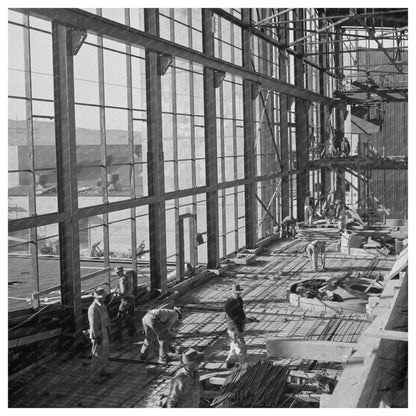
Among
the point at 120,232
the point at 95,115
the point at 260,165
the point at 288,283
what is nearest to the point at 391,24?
the point at 260,165

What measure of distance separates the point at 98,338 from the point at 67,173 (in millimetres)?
3415

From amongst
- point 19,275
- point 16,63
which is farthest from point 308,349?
point 19,275

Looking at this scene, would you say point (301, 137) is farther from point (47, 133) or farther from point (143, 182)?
point (47, 133)

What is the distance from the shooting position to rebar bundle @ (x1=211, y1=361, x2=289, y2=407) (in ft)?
33.8

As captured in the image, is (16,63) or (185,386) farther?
(16,63)

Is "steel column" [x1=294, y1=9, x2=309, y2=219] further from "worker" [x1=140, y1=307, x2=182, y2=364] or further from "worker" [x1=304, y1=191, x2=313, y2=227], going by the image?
"worker" [x1=140, y1=307, x2=182, y2=364]

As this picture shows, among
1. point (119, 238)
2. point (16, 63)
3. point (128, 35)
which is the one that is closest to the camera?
point (16, 63)

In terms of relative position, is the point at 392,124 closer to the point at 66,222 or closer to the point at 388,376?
the point at 66,222

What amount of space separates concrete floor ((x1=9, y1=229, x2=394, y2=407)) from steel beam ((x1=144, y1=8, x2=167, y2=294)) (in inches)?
43.6

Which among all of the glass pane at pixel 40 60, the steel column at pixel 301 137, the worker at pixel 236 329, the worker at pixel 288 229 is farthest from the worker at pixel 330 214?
the worker at pixel 236 329

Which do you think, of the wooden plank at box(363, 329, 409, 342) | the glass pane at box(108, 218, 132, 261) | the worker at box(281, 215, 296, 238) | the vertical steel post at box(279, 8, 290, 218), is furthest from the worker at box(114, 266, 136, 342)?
the glass pane at box(108, 218, 132, 261)

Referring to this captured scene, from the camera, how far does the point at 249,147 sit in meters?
25.1

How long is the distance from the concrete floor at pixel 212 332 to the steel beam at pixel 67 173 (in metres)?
1.13
